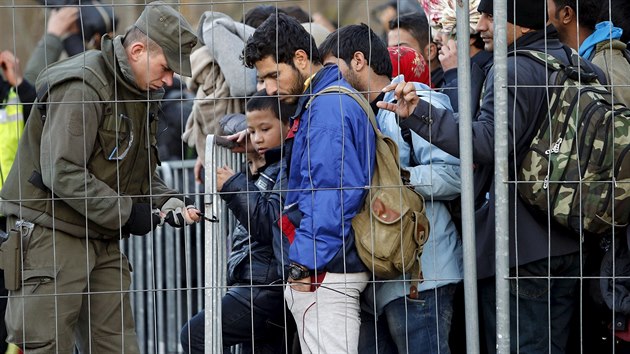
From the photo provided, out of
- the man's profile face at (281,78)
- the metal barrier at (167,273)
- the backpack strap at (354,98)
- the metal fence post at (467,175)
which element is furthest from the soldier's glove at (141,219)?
the metal barrier at (167,273)

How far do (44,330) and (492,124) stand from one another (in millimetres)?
2217

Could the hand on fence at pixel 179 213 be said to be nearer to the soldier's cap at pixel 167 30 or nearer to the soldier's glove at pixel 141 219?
the soldier's glove at pixel 141 219

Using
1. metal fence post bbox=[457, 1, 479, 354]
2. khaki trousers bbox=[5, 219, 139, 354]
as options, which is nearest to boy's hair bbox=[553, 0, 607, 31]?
metal fence post bbox=[457, 1, 479, 354]

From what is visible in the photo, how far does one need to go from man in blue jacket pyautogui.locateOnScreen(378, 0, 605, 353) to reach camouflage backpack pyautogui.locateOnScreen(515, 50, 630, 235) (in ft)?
0.31

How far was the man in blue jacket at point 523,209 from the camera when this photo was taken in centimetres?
541

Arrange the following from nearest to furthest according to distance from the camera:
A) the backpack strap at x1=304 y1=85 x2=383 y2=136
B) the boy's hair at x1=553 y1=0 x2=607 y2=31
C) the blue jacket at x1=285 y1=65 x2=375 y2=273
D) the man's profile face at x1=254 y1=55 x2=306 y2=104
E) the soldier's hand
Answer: the soldier's hand
the blue jacket at x1=285 y1=65 x2=375 y2=273
the backpack strap at x1=304 y1=85 x2=383 y2=136
the man's profile face at x1=254 y1=55 x2=306 y2=104
the boy's hair at x1=553 y1=0 x2=607 y2=31

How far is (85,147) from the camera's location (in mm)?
5617

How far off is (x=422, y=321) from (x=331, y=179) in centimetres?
79

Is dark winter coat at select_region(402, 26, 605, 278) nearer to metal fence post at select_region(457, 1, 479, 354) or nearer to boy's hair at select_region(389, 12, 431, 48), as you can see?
metal fence post at select_region(457, 1, 479, 354)

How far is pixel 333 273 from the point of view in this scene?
5.45m

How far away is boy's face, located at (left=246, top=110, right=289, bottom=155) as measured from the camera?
6082mm

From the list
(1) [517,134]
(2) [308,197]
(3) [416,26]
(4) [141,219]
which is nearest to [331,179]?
(2) [308,197]

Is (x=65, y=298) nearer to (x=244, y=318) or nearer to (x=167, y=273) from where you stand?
(x=244, y=318)

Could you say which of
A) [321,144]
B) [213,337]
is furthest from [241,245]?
[321,144]
